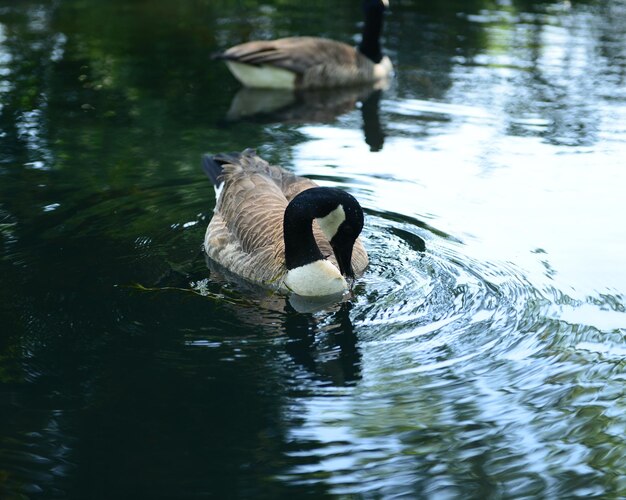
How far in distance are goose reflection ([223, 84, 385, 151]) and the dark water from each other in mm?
75

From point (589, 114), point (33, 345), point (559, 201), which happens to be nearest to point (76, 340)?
Result: point (33, 345)

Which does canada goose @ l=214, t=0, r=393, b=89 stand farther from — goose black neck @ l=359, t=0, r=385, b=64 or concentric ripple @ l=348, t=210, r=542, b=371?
concentric ripple @ l=348, t=210, r=542, b=371

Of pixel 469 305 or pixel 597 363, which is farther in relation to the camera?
pixel 469 305

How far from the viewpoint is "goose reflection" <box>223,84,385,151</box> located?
13719 mm

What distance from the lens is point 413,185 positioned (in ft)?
35.8

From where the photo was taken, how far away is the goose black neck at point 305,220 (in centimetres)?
808

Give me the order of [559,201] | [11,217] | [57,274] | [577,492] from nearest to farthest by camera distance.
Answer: [577,492] → [57,274] → [11,217] → [559,201]

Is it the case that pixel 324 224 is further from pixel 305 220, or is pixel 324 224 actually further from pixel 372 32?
pixel 372 32

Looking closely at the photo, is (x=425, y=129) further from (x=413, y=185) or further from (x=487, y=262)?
(x=487, y=262)

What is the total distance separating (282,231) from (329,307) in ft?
3.36

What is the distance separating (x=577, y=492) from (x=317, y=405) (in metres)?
1.74

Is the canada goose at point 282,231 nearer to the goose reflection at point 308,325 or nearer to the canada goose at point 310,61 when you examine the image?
the goose reflection at point 308,325


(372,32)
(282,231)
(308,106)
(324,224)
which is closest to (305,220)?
(324,224)

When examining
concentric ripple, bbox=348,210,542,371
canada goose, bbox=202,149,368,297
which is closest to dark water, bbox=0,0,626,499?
concentric ripple, bbox=348,210,542,371
